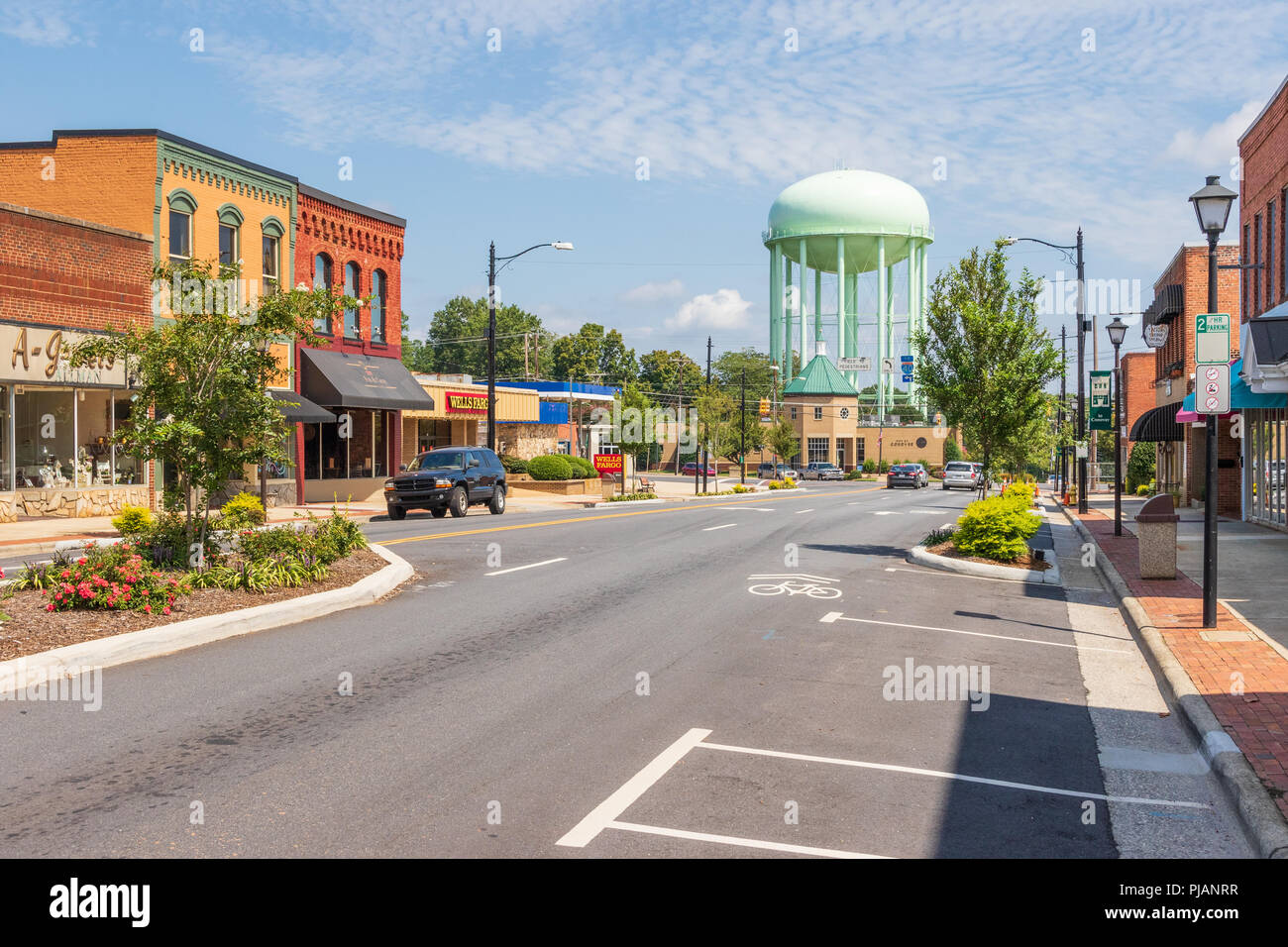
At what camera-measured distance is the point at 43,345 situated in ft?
80.0

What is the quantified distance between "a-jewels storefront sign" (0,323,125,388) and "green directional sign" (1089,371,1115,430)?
25.2 m

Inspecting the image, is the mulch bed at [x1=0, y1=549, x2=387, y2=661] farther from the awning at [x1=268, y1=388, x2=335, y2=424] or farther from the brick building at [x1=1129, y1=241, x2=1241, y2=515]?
the brick building at [x1=1129, y1=241, x2=1241, y2=515]

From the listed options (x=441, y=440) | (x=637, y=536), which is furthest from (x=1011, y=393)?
(x=441, y=440)

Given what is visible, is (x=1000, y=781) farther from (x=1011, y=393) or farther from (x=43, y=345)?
(x=43, y=345)

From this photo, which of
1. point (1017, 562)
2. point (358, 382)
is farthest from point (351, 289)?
point (1017, 562)

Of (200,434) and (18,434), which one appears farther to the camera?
(18,434)

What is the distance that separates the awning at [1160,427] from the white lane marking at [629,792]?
3276cm

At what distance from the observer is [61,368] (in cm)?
2495

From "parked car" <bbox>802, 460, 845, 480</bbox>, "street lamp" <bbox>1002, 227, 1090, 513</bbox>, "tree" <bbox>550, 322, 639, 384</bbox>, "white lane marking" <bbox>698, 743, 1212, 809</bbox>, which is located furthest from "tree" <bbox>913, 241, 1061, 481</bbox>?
"tree" <bbox>550, 322, 639, 384</bbox>

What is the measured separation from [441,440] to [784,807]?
40.0 meters

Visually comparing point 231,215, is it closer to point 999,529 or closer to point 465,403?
point 465,403

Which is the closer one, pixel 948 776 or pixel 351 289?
pixel 948 776

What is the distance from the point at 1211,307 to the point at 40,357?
23.0 meters
